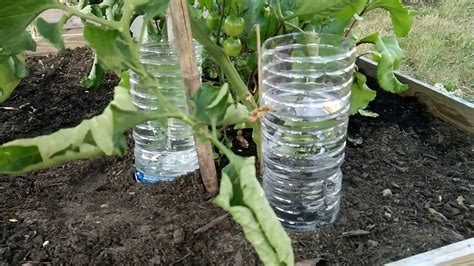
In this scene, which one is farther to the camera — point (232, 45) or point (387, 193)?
point (387, 193)

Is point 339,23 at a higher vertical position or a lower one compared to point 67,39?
higher

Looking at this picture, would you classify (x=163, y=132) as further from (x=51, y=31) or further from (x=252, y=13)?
(x=51, y=31)

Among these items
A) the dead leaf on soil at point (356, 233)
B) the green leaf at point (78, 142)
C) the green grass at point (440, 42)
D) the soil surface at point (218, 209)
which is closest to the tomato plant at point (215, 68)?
the green leaf at point (78, 142)

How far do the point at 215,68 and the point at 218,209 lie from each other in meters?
0.49

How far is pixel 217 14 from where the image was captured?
58.8 inches

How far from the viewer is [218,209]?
4.84 feet

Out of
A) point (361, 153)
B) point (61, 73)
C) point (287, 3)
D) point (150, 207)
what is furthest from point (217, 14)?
point (61, 73)

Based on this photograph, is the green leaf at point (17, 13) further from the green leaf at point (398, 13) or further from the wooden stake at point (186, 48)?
the green leaf at point (398, 13)

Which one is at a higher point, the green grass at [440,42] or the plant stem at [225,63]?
the plant stem at [225,63]

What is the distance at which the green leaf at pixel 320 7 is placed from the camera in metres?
1.37

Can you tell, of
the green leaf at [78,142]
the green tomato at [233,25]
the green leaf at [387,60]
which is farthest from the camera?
the green leaf at [387,60]

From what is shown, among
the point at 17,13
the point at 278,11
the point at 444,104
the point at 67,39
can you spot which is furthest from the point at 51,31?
the point at 67,39

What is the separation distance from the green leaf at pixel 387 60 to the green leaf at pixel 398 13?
4 centimetres

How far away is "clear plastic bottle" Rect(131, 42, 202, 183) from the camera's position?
5.46ft
